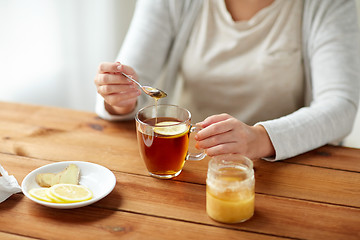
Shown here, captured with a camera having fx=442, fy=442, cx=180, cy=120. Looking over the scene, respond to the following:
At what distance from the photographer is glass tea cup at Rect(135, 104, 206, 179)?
3.15 ft

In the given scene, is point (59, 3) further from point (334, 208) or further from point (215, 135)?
point (334, 208)

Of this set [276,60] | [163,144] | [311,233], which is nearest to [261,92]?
[276,60]

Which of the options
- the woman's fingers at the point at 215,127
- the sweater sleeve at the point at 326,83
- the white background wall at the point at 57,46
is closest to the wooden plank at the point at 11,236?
the woman's fingers at the point at 215,127

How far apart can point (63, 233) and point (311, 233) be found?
0.46 metres

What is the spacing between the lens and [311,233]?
82 cm

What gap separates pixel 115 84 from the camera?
117 centimetres

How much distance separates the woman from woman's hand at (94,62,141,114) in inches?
0.7

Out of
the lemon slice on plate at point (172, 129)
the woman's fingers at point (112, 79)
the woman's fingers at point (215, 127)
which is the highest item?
the woman's fingers at point (112, 79)

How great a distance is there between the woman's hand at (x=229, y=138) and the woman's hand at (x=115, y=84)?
25 cm

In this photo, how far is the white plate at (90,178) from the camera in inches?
36.6

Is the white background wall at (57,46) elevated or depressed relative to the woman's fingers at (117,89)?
depressed

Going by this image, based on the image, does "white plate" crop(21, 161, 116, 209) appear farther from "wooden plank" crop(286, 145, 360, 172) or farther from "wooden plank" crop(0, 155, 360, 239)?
"wooden plank" crop(286, 145, 360, 172)

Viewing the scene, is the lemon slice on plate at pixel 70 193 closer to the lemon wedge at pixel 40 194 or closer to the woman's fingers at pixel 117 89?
the lemon wedge at pixel 40 194

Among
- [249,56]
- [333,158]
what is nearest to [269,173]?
[333,158]
